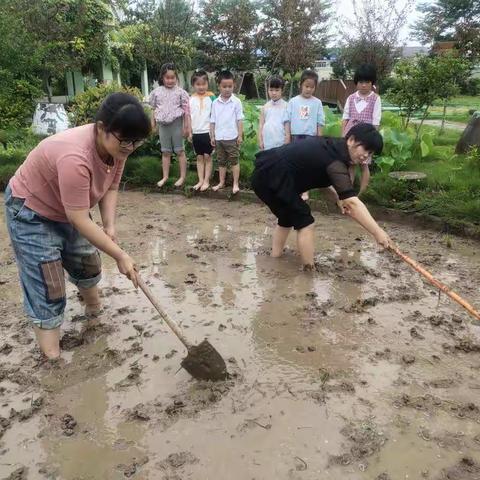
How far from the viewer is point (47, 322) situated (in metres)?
2.94

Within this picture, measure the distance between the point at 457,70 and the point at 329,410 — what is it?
6.52 m

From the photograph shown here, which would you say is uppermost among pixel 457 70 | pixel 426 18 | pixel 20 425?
pixel 426 18

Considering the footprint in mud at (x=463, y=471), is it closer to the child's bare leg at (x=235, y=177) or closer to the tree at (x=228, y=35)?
the child's bare leg at (x=235, y=177)

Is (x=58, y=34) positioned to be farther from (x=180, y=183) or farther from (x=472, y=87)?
(x=472, y=87)

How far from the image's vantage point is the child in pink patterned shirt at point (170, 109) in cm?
658

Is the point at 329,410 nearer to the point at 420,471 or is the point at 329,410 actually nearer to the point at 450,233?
the point at 420,471

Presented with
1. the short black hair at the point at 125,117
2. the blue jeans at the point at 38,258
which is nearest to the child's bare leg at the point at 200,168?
the blue jeans at the point at 38,258

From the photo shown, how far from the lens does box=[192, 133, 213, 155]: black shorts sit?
6.75m

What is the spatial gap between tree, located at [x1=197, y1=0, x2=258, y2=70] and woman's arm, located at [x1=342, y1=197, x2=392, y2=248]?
855 inches

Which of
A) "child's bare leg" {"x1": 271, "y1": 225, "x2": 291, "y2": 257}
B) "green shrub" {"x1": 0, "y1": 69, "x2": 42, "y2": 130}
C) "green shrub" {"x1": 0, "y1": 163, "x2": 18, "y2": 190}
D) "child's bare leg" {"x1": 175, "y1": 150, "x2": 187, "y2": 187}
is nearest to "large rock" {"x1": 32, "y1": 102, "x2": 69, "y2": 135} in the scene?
"green shrub" {"x1": 0, "y1": 69, "x2": 42, "y2": 130}

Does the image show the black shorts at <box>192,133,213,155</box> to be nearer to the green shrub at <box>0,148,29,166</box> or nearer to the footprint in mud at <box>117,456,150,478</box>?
the green shrub at <box>0,148,29,166</box>

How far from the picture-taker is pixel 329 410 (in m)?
2.62

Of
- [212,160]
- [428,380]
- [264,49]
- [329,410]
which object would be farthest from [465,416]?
[264,49]

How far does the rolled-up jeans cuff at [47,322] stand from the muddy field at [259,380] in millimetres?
258
